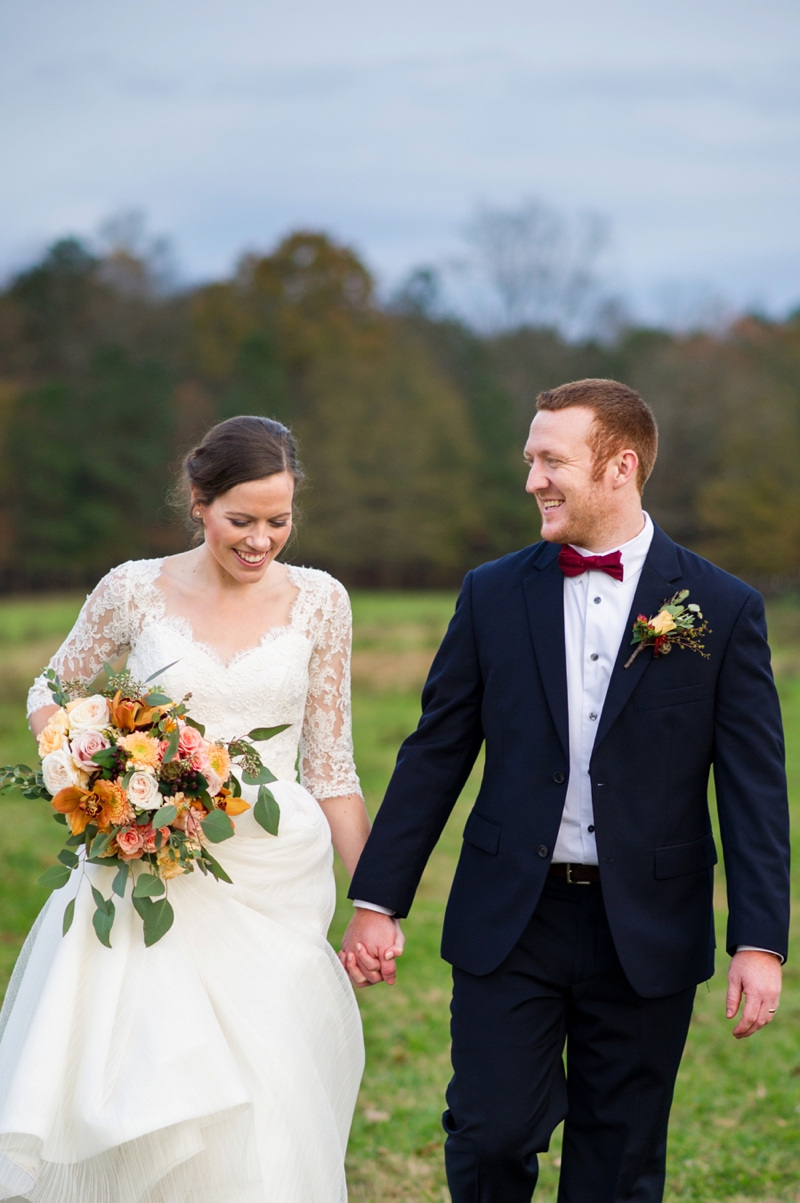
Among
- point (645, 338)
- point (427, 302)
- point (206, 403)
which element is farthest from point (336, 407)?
point (645, 338)

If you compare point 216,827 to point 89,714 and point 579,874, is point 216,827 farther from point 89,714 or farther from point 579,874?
point 579,874

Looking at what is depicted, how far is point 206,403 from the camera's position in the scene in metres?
47.2

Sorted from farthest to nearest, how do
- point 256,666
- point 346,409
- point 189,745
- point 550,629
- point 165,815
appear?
point 346,409
point 256,666
point 550,629
point 189,745
point 165,815

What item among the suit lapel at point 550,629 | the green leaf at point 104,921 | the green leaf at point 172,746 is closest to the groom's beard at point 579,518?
the suit lapel at point 550,629

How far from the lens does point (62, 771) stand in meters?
3.46

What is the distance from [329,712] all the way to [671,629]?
4.30 feet

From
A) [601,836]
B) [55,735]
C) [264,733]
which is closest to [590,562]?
[601,836]

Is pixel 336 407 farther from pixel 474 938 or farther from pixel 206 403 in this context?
pixel 474 938

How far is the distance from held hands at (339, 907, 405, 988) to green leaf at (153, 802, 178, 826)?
31.4 inches

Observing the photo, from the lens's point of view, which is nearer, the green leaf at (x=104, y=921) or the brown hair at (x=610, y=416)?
the green leaf at (x=104, y=921)

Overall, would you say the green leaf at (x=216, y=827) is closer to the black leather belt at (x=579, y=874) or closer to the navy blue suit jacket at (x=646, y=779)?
the navy blue suit jacket at (x=646, y=779)

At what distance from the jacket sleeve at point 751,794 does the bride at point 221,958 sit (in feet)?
4.12

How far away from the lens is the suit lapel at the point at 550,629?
→ 11.9ft

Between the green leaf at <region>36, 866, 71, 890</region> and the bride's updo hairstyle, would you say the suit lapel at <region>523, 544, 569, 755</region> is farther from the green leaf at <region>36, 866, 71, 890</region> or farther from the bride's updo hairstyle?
the green leaf at <region>36, 866, 71, 890</region>
